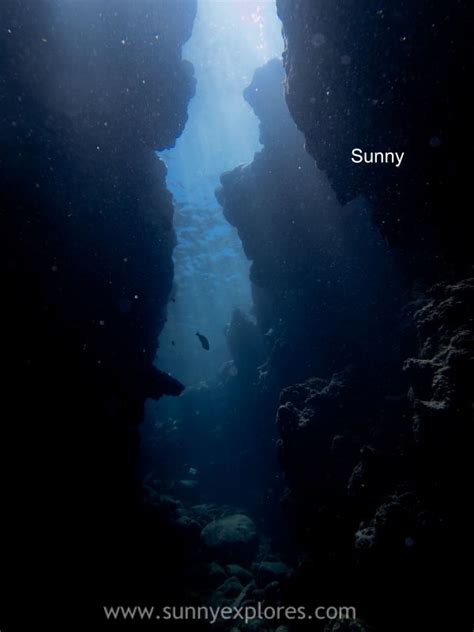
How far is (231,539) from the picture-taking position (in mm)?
13469

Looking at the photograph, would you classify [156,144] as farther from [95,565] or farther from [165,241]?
[95,565]

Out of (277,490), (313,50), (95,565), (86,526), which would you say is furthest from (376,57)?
(277,490)

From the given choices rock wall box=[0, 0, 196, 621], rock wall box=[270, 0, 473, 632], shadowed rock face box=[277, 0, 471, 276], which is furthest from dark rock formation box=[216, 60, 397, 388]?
rock wall box=[0, 0, 196, 621]

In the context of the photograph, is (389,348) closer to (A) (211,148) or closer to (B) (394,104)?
(B) (394,104)

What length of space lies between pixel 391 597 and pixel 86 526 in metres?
7.36

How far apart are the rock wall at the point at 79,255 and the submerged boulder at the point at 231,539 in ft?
13.9

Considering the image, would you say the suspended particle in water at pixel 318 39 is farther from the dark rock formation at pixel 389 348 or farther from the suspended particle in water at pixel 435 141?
the suspended particle in water at pixel 435 141

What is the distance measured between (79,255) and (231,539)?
1159 centimetres

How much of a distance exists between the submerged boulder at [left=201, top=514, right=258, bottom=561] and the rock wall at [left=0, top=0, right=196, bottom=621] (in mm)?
4231

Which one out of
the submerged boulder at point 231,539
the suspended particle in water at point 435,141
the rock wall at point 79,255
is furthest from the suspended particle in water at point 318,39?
the submerged boulder at point 231,539

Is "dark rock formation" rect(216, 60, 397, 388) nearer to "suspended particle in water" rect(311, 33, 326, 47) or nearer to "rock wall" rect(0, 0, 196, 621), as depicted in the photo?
"rock wall" rect(0, 0, 196, 621)

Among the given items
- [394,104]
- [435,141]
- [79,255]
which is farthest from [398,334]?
[79,255]

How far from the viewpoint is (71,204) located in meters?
9.41

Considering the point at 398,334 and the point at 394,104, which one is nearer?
the point at 394,104
